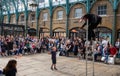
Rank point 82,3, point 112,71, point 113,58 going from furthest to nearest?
point 82,3 < point 113,58 < point 112,71

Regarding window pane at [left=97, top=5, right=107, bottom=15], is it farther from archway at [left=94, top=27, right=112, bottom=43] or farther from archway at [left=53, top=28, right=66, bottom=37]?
archway at [left=53, top=28, right=66, bottom=37]

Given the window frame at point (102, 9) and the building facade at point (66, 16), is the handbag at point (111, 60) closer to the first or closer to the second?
the building facade at point (66, 16)

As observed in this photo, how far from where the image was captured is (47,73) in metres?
11.9

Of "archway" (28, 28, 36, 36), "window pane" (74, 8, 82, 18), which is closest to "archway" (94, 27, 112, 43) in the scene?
"window pane" (74, 8, 82, 18)

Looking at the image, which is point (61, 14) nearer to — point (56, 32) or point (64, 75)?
point (56, 32)

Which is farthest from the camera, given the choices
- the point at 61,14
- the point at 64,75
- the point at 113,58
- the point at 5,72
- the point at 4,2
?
the point at 4,2

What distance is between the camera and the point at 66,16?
28031mm

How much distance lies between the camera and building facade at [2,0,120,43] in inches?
907

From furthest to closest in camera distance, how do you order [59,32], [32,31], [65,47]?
[32,31]
[59,32]
[65,47]

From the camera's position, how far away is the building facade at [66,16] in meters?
23.0

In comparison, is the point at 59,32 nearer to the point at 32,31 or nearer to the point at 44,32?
the point at 44,32

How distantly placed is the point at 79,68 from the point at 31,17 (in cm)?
2295

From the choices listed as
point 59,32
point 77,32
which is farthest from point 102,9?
point 59,32

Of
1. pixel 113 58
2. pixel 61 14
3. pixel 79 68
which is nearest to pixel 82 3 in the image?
pixel 61 14
